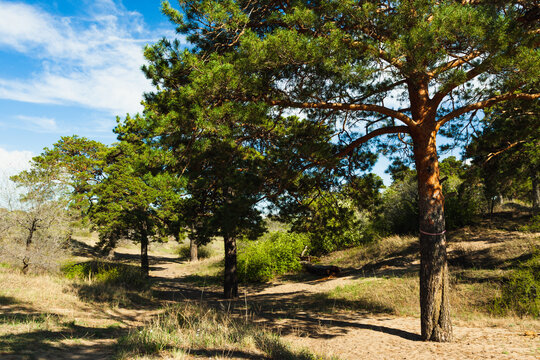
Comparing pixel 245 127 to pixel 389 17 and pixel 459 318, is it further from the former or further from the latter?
pixel 459 318

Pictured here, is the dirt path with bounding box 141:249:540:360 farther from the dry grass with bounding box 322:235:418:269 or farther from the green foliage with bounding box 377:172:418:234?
the green foliage with bounding box 377:172:418:234

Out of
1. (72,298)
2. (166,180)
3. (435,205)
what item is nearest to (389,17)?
(435,205)

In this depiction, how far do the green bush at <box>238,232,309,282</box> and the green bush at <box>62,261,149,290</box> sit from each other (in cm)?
489

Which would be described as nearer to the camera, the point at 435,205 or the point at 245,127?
the point at 435,205

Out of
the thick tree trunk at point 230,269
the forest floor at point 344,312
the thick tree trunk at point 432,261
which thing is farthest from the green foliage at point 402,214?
the thick tree trunk at point 432,261

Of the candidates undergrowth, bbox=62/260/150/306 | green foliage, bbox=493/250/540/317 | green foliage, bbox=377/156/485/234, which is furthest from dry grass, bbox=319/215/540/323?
undergrowth, bbox=62/260/150/306

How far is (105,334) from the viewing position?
6.24 meters

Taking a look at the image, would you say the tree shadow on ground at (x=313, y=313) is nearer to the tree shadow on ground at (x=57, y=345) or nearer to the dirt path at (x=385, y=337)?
the dirt path at (x=385, y=337)

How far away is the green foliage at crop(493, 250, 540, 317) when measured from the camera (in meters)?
6.60

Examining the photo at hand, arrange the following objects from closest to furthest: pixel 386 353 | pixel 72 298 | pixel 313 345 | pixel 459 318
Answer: pixel 386 353 < pixel 313 345 < pixel 459 318 < pixel 72 298

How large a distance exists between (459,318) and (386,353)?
9.89 feet

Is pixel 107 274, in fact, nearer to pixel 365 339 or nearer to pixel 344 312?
pixel 344 312

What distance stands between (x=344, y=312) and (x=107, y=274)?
30.5 feet

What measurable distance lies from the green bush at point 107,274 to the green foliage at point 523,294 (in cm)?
1168
